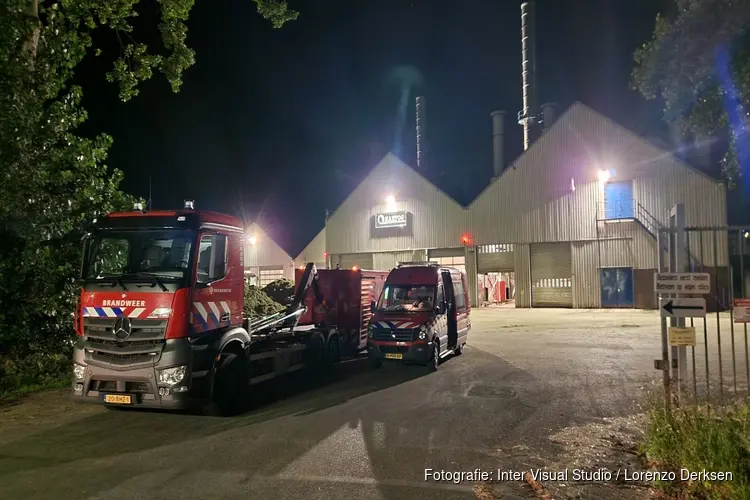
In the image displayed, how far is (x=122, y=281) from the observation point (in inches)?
282

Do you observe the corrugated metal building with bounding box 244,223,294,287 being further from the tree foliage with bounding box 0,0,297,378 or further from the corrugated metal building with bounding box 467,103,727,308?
the tree foliage with bounding box 0,0,297,378

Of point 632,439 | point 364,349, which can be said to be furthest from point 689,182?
point 632,439

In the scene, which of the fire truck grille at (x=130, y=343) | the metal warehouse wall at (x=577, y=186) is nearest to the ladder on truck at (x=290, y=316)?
the fire truck grille at (x=130, y=343)

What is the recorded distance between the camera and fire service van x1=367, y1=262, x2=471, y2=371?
10945mm

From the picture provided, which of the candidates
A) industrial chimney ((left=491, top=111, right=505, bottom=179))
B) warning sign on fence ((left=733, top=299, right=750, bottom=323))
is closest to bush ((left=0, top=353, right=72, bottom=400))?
warning sign on fence ((left=733, top=299, right=750, bottom=323))

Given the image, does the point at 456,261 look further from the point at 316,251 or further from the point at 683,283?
the point at 683,283

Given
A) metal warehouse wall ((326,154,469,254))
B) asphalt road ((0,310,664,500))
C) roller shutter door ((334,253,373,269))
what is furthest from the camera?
roller shutter door ((334,253,373,269))

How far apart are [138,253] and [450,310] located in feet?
25.1

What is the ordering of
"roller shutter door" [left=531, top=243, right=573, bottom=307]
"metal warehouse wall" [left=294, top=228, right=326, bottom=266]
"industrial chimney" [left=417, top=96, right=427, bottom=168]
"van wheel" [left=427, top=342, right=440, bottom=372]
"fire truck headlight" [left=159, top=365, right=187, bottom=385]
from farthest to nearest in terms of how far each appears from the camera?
"industrial chimney" [left=417, top=96, right=427, bottom=168]
"metal warehouse wall" [left=294, top=228, right=326, bottom=266]
"roller shutter door" [left=531, top=243, right=573, bottom=307]
"van wheel" [left=427, top=342, right=440, bottom=372]
"fire truck headlight" [left=159, top=365, right=187, bottom=385]

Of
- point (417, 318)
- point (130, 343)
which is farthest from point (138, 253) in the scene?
point (417, 318)

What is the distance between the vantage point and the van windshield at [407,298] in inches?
463

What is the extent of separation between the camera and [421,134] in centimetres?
4541

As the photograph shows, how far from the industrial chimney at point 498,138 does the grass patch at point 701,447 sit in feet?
118

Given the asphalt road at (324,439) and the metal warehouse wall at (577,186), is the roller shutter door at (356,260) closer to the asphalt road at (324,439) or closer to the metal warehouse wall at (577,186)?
the metal warehouse wall at (577,186)
